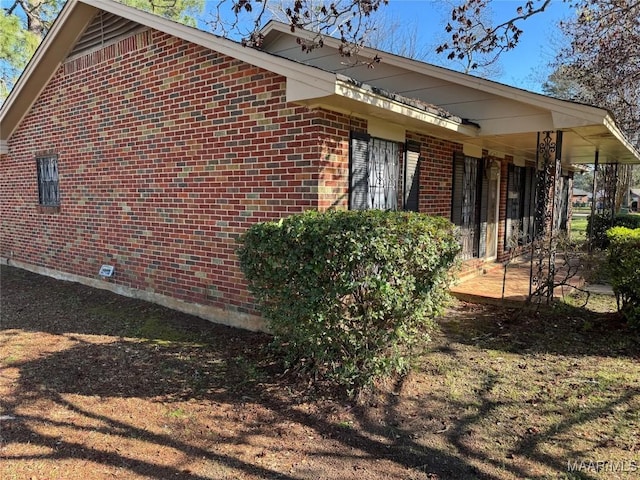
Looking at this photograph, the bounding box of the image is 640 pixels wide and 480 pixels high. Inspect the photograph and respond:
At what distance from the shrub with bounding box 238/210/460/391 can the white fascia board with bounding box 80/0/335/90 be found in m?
1.49

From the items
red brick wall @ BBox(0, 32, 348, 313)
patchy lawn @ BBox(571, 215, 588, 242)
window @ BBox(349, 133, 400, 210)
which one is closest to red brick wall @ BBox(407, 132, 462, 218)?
window @ BBox(349, 133, 400, 210)

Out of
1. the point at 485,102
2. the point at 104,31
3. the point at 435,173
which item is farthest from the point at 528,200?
the point at 104,31

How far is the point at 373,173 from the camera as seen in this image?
584 cm

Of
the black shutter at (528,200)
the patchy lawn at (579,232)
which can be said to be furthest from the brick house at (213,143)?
the patchy lawn at (579,232)

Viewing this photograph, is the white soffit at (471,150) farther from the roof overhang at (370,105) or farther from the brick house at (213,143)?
the roof overhang at (370,105)

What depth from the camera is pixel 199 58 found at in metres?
5.82

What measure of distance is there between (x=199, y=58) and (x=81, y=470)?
4.90 meters

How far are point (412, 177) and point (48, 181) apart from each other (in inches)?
279

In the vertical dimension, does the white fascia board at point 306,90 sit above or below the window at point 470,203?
above

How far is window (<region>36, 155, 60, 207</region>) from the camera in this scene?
851 cm

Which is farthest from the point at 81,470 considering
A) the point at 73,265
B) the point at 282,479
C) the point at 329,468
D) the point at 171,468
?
the point at 73,265

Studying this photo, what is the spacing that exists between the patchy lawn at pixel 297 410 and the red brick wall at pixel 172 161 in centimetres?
131

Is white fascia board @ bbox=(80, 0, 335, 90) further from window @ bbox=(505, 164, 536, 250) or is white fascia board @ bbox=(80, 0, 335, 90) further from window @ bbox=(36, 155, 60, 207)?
window @ bbox=(505, 164, 536, 250)

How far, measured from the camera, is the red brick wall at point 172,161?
5215mm
